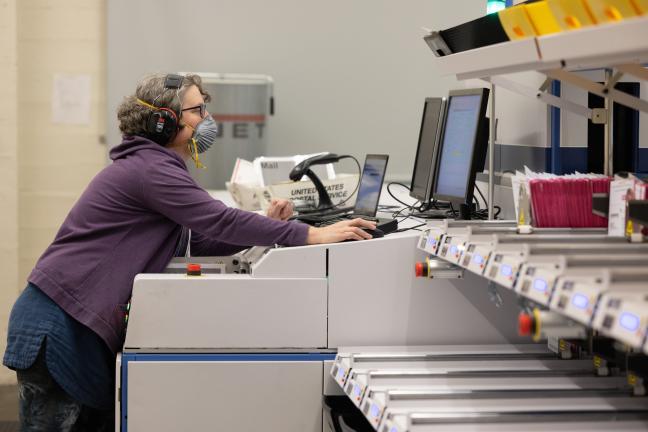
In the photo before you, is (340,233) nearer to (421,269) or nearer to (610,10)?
(421,269)

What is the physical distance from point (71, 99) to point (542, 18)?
4.30 meters

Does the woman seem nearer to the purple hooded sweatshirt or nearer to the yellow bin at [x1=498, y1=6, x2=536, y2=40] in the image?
the purple hooded sweatshirt

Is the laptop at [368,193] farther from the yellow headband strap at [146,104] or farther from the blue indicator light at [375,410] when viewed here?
the blue indicator light at [375,410]

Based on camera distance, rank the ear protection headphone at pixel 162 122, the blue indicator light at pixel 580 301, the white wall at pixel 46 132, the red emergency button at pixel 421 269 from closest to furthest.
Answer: the blue indicator light at pixel 580 301, the red emergency button at pixel 421 269, the ear protection headphone at pixel 162 122, the white wall at pixel 46 132

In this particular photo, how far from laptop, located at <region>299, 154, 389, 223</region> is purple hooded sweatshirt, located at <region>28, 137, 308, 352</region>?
1.55ft

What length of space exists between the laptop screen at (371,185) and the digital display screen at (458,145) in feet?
0.70

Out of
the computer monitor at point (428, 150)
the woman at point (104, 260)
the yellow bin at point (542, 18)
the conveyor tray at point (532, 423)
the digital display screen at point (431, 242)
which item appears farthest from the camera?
the computer monitor at point (428, 150)

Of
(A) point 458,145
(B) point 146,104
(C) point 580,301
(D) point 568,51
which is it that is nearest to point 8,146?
(B) point 146,104

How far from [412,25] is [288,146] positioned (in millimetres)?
1119

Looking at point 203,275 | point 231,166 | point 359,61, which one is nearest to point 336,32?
point 359,61

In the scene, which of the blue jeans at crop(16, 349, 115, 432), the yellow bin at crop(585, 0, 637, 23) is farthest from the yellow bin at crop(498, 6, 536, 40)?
the blue jeans at crop(16, 349, 115, 432)

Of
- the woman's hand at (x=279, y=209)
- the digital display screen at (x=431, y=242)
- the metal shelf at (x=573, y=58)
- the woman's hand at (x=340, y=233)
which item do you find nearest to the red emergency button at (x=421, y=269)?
the digital display screen at (x=431, y=242)

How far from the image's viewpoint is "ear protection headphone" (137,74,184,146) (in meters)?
2.82

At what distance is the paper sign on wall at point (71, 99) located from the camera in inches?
220
